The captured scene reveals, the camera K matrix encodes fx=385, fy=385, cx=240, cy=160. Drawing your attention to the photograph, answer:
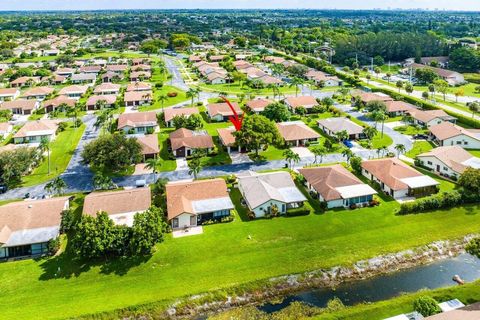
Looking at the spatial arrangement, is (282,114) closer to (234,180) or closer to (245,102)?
(245,102)

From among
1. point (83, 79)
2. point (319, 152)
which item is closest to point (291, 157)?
point (319, 152)

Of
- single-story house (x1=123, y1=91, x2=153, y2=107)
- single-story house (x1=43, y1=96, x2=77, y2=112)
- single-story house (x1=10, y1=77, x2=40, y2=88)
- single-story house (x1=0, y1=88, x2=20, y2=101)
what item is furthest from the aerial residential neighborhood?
single-story house (x1=10, y1=77, x2=40, y2=88)

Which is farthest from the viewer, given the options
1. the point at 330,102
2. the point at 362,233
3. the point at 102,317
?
the point at 330,102

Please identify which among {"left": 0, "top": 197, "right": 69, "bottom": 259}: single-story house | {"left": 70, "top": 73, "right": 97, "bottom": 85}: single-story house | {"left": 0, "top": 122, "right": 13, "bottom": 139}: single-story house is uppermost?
{"left": 70, "top": 73, "right": 97, "bottom": 85}: single-story house

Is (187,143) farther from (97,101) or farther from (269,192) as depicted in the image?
(97,101)

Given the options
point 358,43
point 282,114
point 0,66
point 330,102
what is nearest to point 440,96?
point 330,102

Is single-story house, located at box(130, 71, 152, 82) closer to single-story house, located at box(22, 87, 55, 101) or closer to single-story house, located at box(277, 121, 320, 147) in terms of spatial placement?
single-story house, located at box(22, 87, 55, 101)

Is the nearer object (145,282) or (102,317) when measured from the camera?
(102,317)
